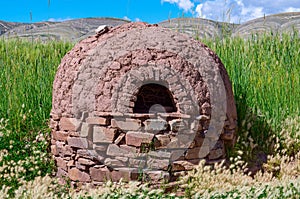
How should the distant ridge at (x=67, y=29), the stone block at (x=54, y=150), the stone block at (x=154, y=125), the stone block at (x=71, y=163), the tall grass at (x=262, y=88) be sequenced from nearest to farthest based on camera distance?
1. the stone block at (x=154, y=125)
2. the stone block at (x=71, y=163)
3. the stone block at (x=54, y=150)
4. the tall grass at (x=262, y=88)
5. the distant ridge at (x=67, y=29)

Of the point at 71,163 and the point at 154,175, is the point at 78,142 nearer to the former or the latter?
the point at 71,163

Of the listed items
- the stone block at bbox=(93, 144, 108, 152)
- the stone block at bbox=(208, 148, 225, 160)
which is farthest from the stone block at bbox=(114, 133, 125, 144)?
the stone block at bbox=(208, 148, 225, 160)

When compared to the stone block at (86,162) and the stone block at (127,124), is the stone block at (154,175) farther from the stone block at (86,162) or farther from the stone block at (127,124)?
the stone block at (86,162)

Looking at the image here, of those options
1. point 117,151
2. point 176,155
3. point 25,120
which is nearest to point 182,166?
point 176,155

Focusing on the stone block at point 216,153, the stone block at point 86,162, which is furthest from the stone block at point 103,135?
the stone block at point 216,153

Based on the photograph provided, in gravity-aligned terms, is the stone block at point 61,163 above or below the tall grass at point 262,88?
below

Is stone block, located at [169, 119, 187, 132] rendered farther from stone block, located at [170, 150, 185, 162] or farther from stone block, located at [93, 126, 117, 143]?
stone block, located at [93, 126, 117, 143]

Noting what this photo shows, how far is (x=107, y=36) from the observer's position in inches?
231

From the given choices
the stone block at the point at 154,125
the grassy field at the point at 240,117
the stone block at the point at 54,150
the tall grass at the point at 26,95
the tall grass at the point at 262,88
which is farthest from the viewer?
the tall grass at the point at 26,95

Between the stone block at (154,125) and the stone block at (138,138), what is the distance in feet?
0.23

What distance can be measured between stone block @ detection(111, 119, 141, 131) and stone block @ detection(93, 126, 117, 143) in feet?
0.26

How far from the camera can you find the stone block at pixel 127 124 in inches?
203

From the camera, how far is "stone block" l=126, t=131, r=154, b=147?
5.16 metres

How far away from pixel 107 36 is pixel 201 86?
1441 mm
